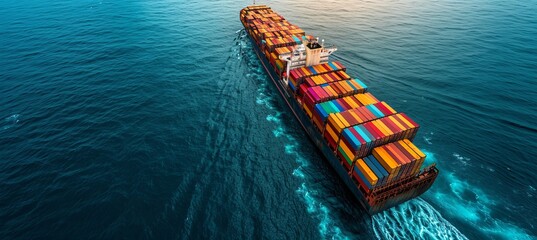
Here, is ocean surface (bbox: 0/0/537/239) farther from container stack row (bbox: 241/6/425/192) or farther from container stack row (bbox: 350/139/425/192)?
container stack row (bbox: 241/6/425/192)

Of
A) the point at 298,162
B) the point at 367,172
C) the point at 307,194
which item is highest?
the point at 367,172

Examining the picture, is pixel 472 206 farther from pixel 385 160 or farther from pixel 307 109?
pixel 307 109

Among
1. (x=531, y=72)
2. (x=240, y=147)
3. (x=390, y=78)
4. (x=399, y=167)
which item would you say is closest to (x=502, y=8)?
(x=531, y=72)

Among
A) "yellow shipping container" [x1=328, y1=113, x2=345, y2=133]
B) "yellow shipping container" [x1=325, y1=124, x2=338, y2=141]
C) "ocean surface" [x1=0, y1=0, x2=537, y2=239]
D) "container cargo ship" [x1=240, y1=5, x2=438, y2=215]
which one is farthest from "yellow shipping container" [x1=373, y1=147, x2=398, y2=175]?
"ocean surface" [x1=0, y1=0, x2=537, y2=239]

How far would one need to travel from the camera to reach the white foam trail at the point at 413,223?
1559 inches

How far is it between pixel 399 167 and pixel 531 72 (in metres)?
81.2

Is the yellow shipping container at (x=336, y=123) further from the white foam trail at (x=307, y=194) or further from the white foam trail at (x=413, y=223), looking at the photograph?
the white foam trail at (x=413, y=223)

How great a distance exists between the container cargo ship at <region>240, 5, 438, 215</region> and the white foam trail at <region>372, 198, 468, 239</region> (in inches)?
101

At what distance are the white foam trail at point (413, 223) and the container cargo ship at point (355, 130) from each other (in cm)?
255

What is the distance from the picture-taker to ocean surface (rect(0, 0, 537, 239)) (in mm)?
41344

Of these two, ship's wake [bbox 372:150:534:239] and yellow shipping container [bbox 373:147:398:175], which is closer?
yellow shipping container [bbox 373:147:398:175]

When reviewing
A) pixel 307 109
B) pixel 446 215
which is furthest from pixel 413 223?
pixel 307 109

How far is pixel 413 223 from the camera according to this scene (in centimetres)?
4144

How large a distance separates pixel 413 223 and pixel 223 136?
41169mm
